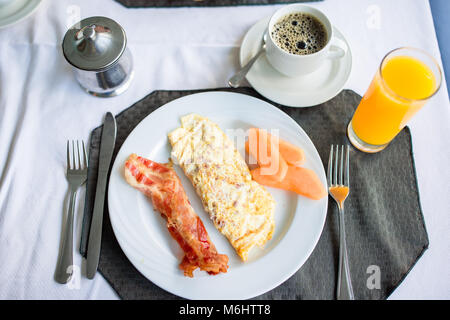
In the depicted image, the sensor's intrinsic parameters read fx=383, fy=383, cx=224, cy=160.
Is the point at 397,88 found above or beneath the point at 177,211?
above

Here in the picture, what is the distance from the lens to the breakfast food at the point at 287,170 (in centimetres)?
112

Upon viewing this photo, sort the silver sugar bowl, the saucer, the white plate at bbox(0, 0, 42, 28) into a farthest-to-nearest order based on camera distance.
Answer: the white plate at bbox(0, 0, 42, 28)
the saucer
the silver sugar bowl

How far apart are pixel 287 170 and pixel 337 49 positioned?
0.42m

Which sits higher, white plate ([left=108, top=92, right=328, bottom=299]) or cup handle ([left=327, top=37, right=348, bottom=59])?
cup handle ([left=327, top=37, right=348, bottom=59])

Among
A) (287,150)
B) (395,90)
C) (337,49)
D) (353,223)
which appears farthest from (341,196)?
(337,49)

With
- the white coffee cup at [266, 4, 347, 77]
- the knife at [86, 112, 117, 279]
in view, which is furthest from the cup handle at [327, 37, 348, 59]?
the knife at [86, 112, 117, 279]

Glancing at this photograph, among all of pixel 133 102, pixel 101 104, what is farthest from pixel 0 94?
pixel 133 102

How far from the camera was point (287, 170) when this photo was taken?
3.78 feet

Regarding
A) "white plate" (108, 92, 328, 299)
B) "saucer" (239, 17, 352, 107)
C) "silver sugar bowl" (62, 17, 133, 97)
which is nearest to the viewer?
"white plate" (108, 92, 328, 299)

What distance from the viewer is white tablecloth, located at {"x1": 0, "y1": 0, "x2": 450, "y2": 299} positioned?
3.70ft

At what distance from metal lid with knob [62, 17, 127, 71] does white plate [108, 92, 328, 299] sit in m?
0.21

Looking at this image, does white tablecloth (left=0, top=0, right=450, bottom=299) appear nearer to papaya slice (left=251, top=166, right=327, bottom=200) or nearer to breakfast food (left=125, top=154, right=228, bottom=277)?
breakfast food (left=125, top=154, right=228, bottom=277)

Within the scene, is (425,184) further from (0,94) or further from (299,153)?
(0,94)

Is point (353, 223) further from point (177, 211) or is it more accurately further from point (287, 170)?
point (177, 211)
